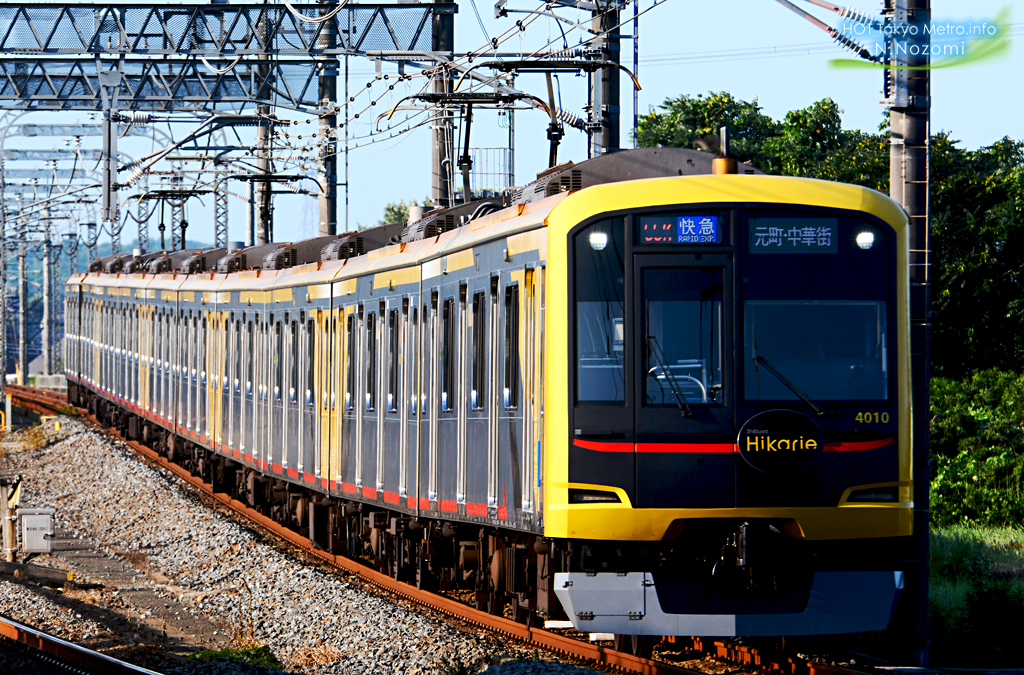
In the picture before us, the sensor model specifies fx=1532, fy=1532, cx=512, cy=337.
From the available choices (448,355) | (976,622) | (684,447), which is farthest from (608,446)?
(976,622)

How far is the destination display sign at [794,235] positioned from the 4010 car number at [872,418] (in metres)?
0.96

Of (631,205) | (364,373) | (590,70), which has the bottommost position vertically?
(364,373)

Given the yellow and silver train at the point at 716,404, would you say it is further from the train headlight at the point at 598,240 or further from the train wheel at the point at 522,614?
the train wheel at the point at 522,614

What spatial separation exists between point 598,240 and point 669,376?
2.89ft

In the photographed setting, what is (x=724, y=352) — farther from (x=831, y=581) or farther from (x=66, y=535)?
(x=66, y=535)

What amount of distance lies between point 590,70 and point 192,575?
6.65 meters

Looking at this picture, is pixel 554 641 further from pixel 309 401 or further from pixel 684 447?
pixel 309 401

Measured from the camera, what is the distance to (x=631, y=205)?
881 centimetres

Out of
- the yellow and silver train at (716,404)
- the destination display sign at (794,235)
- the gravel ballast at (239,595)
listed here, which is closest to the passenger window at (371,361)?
the gravel ballast at (239,595)

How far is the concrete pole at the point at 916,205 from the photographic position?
9.88 meters

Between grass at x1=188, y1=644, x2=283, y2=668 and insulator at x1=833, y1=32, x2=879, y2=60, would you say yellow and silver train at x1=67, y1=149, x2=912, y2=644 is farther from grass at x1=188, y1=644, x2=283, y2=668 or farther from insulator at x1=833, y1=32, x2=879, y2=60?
grass at x1=188, y1=644, x2=283, y2=668

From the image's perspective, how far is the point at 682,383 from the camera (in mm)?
8758

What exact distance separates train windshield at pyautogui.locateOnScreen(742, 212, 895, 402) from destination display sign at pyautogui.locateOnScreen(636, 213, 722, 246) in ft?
0.68

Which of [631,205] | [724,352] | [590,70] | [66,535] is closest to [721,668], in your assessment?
[724,352]
